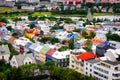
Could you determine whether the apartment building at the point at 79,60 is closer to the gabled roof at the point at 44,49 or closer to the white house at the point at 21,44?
the gabled roof at the point at 44,49

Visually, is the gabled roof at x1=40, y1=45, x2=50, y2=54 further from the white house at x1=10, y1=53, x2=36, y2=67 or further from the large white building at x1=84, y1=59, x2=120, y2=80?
the large white building at x1=84, y1=59, x2=120, y2=80

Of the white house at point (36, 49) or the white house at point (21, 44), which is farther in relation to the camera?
the white house at point (21, 44)

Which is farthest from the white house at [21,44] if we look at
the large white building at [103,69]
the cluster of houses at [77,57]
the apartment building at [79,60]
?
the large white building at [103,69]

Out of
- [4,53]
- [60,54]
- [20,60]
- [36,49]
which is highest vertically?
[4,53]

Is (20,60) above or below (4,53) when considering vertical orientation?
below

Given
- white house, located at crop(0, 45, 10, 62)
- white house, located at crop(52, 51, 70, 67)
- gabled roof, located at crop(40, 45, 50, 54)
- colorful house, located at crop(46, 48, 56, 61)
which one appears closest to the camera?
white house, located at crop(0, 45, 10, 62)

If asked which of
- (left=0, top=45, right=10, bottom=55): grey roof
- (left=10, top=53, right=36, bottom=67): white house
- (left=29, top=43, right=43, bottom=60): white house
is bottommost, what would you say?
(left=29, top=43, right=43, bottom=60): white house

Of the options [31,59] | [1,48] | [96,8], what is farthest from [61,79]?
[96,8]

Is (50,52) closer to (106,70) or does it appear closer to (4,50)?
(4,50)

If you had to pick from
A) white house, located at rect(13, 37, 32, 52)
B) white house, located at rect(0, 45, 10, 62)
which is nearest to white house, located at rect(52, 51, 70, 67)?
white house, located at rect(0, 45, 10, 62)

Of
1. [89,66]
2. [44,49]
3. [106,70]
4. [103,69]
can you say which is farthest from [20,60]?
[106,70]

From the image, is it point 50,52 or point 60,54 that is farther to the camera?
point 50,52
